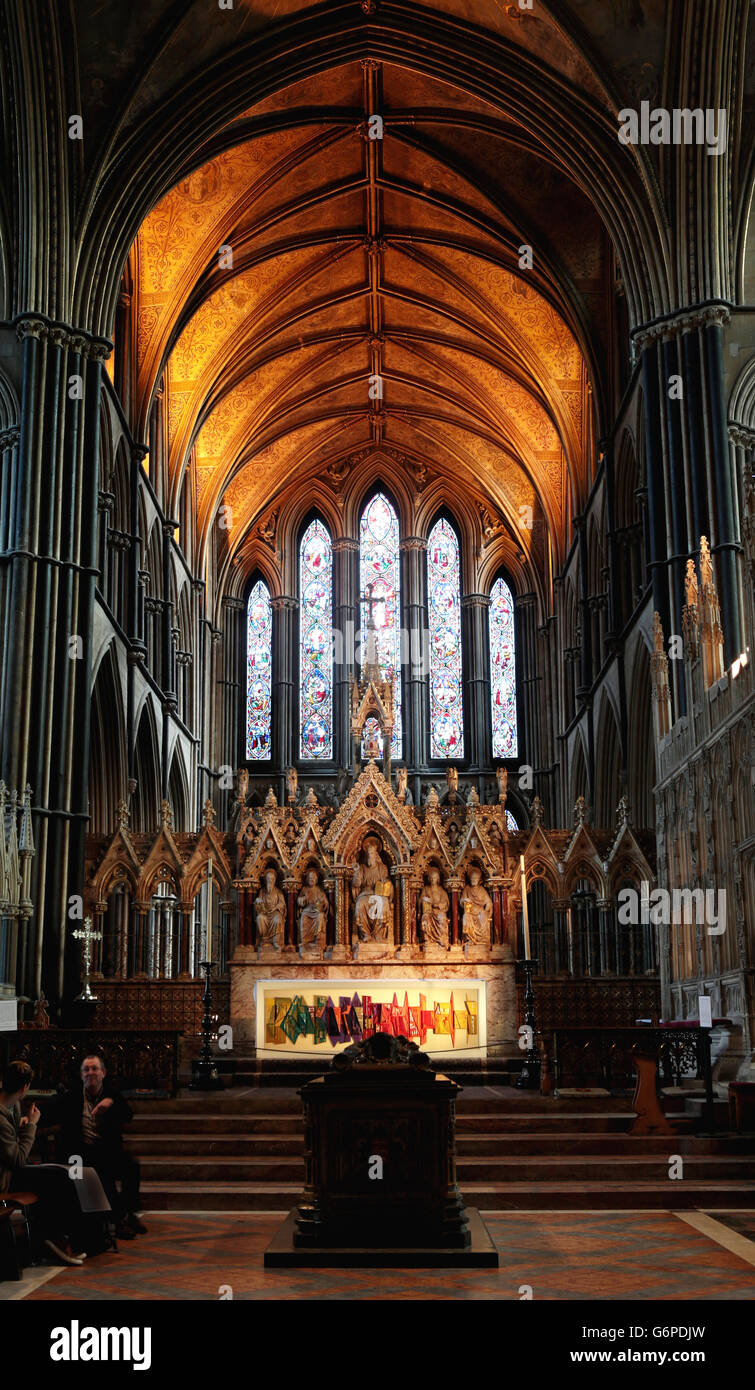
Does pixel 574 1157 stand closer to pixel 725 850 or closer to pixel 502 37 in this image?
pixel 725 850

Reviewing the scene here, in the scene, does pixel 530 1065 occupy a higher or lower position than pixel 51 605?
lower

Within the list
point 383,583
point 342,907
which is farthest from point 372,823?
point 383,583

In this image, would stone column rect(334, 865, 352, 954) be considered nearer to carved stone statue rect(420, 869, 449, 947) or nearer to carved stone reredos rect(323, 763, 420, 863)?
carved stone reredos rect(323, 763, 420, 863)

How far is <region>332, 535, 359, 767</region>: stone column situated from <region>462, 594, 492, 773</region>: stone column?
2.97 metres

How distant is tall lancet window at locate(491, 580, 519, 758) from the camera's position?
36219mm

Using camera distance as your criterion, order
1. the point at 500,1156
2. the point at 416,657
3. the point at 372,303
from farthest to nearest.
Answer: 1. the point at 416,657
2. the point at 372,303
3. the point at 500,1156

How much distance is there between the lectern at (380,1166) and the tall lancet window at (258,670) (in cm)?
2806

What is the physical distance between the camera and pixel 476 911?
61.1 feet

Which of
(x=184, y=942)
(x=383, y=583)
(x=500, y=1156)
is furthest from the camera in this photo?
(x=383, y=583)

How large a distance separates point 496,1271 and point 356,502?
1235 inches

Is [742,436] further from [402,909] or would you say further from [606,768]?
[606,768]

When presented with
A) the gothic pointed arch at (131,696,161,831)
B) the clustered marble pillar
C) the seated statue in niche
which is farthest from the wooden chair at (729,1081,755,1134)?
the gothic pointed arch at (131,696,161,831)

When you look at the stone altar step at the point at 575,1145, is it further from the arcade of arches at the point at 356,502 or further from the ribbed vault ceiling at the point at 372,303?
the ribbed vault ceiling at the point at 372,303

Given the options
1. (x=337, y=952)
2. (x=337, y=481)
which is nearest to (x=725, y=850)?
(x=337, y=952)
